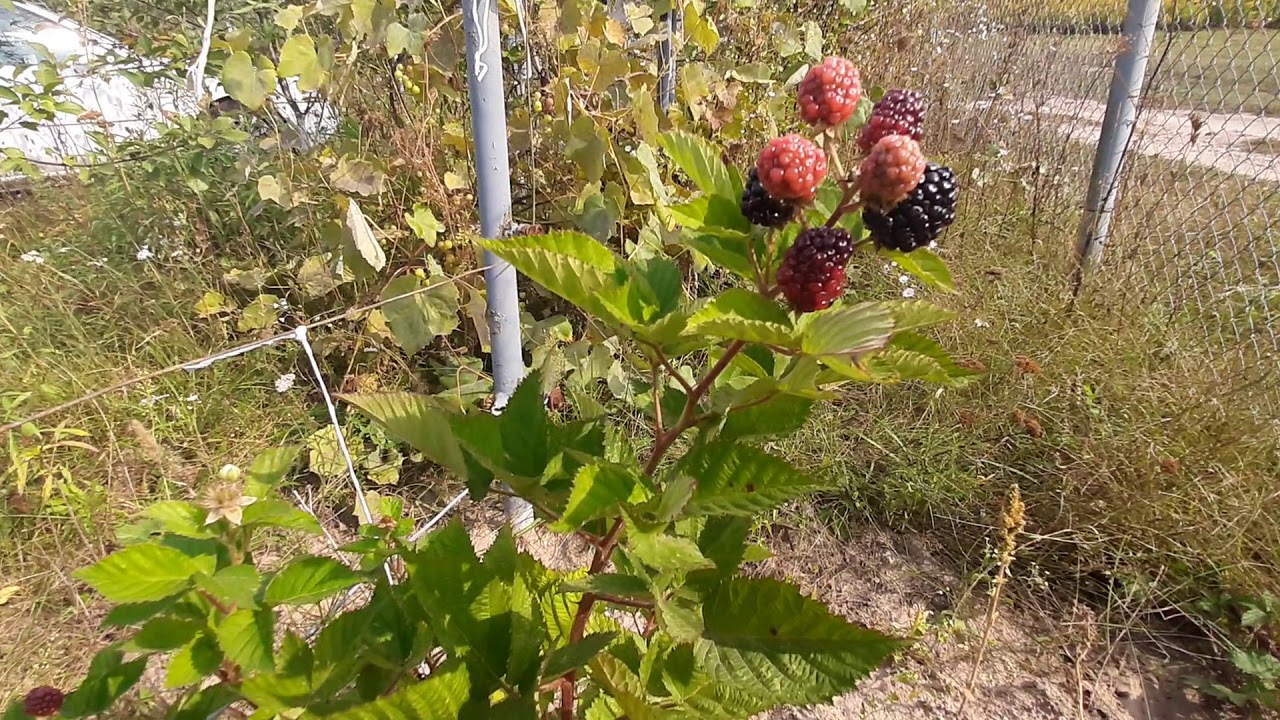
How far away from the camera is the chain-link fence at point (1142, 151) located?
207cm

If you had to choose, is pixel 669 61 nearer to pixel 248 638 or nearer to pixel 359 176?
pixel 359 176

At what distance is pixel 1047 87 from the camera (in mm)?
2916

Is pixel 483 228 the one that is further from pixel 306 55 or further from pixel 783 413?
pixel 783 413

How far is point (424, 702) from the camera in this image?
0.56 m

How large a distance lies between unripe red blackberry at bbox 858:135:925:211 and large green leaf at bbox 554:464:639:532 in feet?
0.92

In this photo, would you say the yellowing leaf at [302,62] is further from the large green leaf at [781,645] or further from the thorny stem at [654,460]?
the large green leaf at [781,645]

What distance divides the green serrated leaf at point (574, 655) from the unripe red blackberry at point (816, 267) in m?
0.35

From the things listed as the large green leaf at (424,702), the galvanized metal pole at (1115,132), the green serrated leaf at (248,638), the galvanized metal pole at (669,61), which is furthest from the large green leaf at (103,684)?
the galvanized metal pole at (1115,132)

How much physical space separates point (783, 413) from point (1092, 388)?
160cm

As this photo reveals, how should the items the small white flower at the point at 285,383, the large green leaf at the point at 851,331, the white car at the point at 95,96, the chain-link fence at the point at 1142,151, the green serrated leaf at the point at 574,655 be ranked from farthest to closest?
the chain-link fence at the point at 1142,151 < the white car at the point at 95,96 < the small white flower at the point at 285,383 < the green serrated leaf at the point at 574,655 < the large green leaf at the point at 851,331

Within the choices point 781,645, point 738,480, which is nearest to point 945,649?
point 781,645

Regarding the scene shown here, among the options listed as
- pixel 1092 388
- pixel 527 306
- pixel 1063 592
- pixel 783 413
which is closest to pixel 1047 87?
pixel 1092 388

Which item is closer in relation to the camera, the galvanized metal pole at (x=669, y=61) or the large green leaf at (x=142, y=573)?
the large green leaf at (x=142, y=573)

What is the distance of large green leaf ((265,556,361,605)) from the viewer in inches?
27.3
